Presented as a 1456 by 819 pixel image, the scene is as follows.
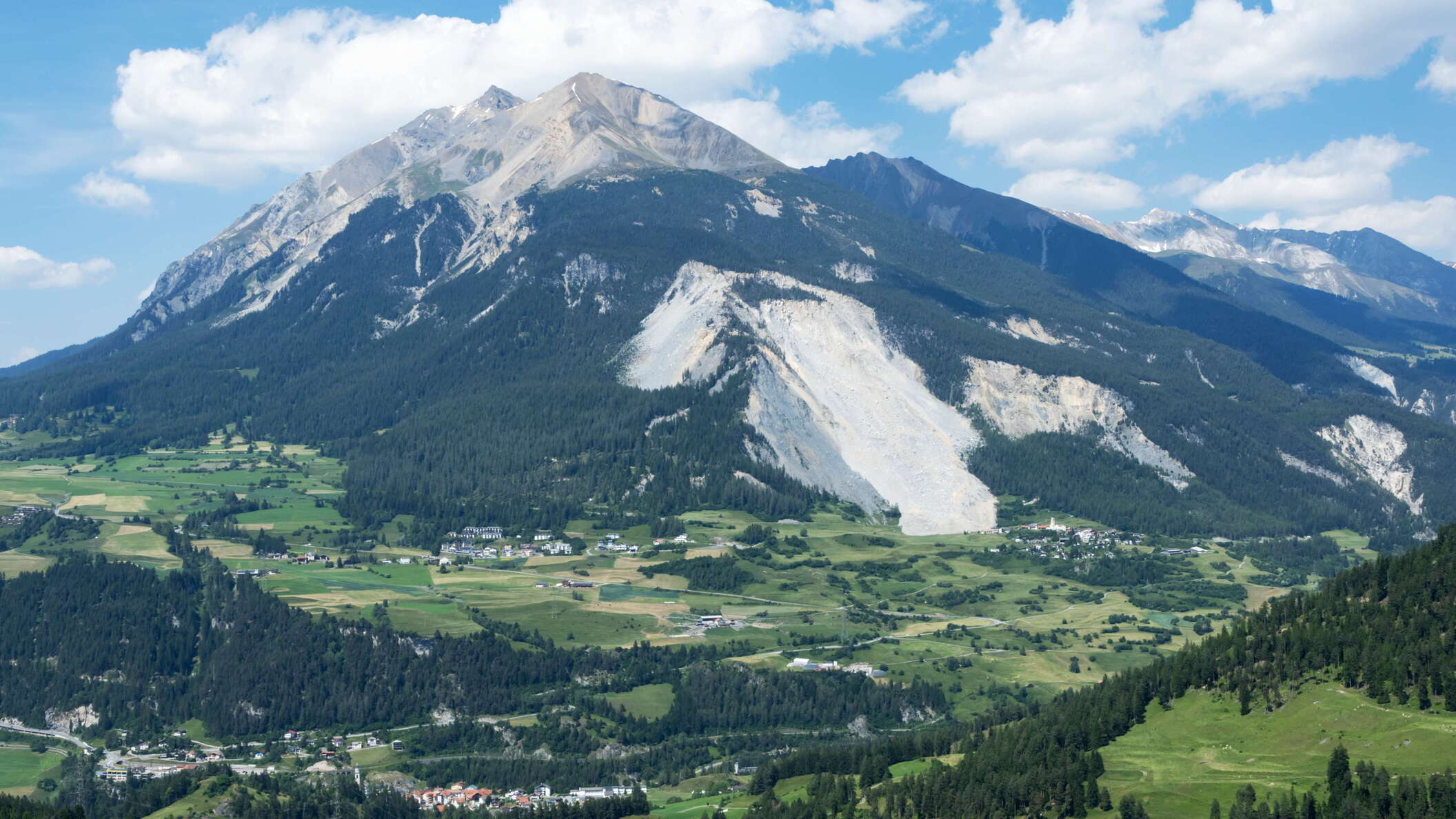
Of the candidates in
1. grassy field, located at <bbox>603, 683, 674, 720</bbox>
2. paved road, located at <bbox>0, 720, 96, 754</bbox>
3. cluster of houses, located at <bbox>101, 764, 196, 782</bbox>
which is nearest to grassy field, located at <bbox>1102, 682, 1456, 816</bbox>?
grassy field, located at <bbox>603, 683, 674, 720</bbox>

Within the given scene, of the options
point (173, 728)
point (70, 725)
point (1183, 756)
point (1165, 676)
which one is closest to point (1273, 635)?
point (1165, 676)

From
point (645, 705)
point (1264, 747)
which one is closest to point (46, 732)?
point (645, 705)

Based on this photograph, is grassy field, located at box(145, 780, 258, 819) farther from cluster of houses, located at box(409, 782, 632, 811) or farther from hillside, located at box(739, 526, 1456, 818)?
hillside, located at box(739, 526, 1456, 818)

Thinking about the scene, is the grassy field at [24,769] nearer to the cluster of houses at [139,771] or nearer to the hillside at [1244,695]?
the cluster of houses at [139,771]

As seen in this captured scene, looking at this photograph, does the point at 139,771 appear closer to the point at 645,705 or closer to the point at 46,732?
the point at 46,732

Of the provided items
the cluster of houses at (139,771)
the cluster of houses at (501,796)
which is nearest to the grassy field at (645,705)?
the cluster of houses at (501,796)
